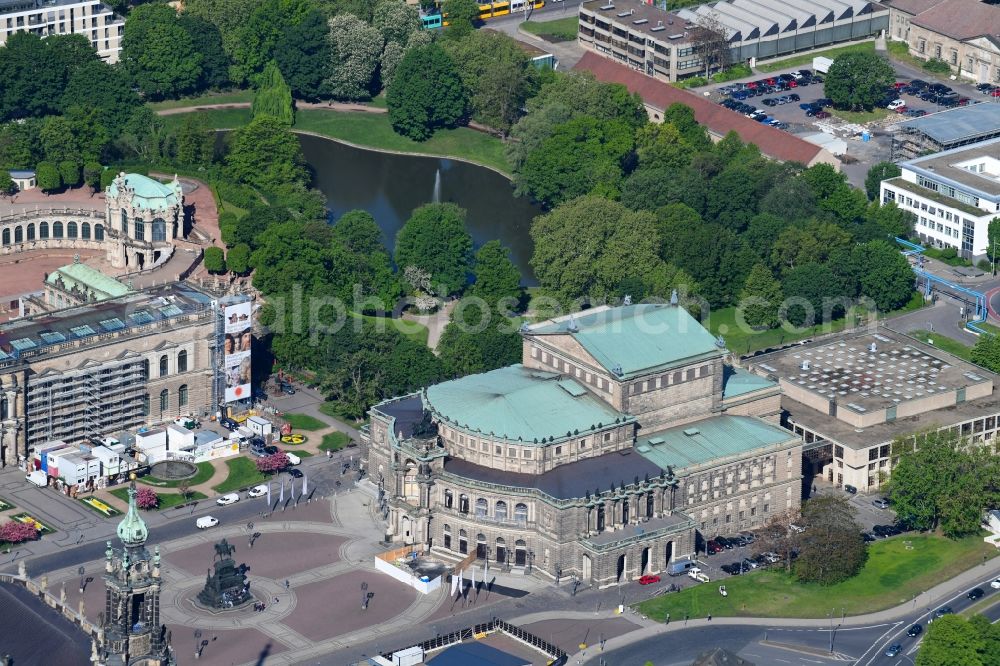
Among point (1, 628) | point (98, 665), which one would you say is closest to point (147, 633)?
point (98, 665)

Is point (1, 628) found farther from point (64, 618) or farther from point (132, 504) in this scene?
point (132, 504)

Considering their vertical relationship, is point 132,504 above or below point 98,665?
above

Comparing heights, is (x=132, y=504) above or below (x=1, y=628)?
above

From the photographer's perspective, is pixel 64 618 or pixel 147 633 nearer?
pixel 147 633

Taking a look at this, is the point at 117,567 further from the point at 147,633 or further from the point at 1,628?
the point at 1,628

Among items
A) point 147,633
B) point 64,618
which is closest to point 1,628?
point 64,618

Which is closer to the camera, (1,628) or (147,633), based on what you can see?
(147,633)
